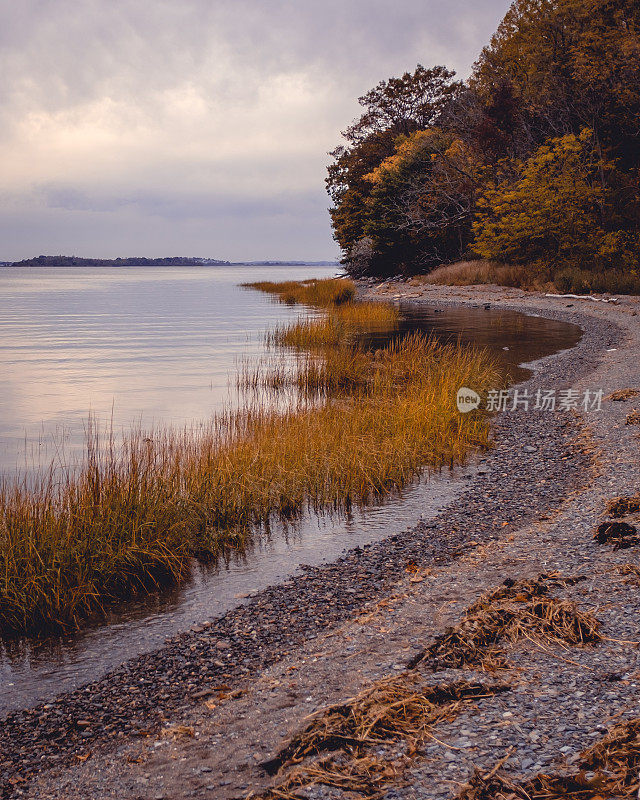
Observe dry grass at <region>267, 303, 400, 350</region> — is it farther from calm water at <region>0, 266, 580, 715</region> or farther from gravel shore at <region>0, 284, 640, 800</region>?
gravel shore at <region>0, 284, 640, 800</region>

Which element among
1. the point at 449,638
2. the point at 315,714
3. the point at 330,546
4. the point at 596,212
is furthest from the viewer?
the point at 596,212

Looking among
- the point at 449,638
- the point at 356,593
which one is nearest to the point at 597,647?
the point at 449,638

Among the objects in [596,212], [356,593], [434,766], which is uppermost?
[596,212]

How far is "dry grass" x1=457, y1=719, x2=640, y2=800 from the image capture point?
308 cm

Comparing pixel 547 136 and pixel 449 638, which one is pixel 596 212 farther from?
pixel 449 638

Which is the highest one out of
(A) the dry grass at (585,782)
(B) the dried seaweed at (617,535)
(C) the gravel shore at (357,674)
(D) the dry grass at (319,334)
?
(D) the dry grass at (319,334)

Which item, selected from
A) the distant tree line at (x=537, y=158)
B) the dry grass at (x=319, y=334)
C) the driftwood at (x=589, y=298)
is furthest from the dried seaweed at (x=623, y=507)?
the distant tree line at (x=537, y=158)

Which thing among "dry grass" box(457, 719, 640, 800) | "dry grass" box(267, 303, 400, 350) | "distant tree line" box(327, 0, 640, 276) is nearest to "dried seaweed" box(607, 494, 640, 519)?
"dry grass" box(457, 719, 640, 800)

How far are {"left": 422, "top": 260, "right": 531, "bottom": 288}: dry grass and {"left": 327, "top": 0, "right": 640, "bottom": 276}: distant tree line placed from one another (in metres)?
0.99

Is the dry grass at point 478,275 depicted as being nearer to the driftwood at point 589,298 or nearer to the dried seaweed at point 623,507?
the driftwood at point 589,298

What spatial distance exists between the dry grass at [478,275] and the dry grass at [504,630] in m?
→ 39.2

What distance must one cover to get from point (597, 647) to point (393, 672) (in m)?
1.35

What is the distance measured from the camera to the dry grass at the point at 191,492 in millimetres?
6374

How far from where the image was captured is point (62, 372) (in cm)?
2316
